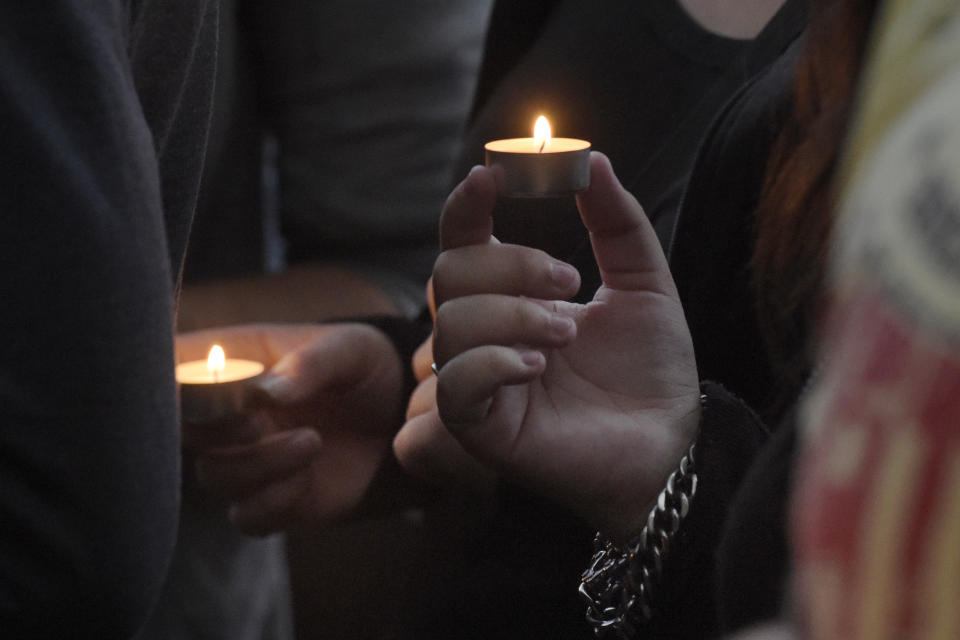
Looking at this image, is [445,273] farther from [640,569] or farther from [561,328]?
[640,569]

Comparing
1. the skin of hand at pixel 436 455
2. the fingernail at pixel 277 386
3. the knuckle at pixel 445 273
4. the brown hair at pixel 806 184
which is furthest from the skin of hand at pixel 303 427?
the brown hair at pixel 806 184

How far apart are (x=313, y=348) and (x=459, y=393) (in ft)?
1.33

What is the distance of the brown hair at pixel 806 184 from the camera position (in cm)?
39

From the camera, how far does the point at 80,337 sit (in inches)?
19.3

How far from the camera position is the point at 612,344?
0.59m

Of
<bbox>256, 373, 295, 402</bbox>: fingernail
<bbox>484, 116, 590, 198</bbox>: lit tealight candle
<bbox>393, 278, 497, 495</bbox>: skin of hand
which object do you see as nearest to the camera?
<bbox>484, 116, 590, 198</bbox>: lit tealight candle

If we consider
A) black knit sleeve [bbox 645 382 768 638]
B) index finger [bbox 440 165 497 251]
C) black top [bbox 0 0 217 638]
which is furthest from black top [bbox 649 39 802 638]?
black top [bbox 0 0 217 638]

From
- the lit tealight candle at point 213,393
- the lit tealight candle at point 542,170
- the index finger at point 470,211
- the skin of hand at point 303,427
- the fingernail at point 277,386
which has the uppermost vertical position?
the lit tealight candle at point 542,170

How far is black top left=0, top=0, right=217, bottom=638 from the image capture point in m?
0.47

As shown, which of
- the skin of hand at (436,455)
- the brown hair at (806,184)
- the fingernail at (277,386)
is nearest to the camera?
the brown hair at (806,184)

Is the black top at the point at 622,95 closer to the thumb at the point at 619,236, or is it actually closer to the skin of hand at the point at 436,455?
the thumb at the point at 619,236

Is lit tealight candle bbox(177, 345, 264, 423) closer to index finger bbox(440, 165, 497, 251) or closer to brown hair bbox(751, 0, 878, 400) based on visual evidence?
index finger bbox(440, 165, 497, 251)

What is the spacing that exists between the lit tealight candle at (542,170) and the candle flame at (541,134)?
0.01 m

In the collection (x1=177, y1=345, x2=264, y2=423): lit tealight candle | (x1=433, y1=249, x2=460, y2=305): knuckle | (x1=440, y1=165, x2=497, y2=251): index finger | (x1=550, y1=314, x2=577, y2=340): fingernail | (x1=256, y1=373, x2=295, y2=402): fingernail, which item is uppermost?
(x1=440, y1=165, x2=497, y2=251): index finger
